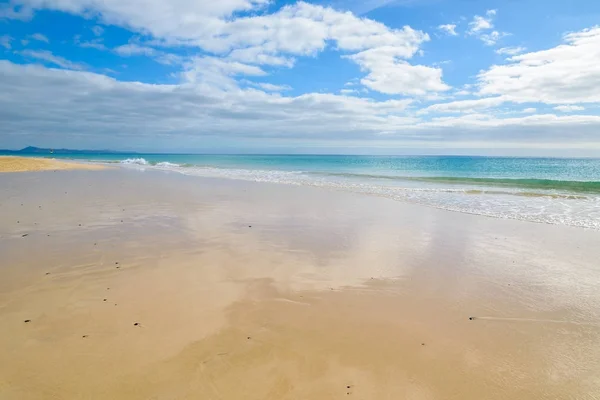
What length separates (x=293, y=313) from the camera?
4.52m

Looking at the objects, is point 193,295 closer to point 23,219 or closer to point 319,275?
point 319,275

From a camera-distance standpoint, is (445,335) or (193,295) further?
(193,295)

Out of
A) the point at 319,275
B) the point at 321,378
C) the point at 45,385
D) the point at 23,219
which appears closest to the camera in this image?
the point at 45,385

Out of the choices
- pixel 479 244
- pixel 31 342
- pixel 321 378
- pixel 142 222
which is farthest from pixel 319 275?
pixel 142 222

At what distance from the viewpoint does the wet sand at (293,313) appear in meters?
3.21

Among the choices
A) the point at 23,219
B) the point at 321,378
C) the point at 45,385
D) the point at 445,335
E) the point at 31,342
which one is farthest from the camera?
the point at 23,219

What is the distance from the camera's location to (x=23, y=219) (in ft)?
31.4

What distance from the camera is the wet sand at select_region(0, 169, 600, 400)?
3.21 meters

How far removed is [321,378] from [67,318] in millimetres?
3265

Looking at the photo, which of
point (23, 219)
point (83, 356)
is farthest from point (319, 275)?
point (23, 219)

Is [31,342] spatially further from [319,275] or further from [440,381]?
[440,381]

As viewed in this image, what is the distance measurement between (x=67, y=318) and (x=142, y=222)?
5.70 metres

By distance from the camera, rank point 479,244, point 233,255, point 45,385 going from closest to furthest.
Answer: point 45,385 < point 233,255 < point 479,244

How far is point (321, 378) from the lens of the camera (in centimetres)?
327
